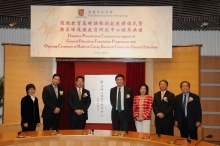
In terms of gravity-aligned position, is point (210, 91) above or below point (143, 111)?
above

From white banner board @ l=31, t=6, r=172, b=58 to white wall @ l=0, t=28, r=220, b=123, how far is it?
6.45 feet

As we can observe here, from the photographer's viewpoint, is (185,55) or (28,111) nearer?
(28,111)

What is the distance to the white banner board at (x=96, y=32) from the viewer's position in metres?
6.00

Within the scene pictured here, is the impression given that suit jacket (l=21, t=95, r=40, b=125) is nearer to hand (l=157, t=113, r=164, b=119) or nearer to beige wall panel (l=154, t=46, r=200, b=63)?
hand (l=157, t=113, r=164, b=119)

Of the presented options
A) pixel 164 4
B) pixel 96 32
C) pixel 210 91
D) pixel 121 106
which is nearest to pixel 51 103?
pixel 121 106

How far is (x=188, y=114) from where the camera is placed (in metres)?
5.21

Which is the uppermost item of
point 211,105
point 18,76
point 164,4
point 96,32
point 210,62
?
point 164,4

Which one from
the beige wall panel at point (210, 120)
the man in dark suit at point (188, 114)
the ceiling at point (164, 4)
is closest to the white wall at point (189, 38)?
the ceiling at point (164, 4)

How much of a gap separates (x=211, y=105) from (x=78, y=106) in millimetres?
3606

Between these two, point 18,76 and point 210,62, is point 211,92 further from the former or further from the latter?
point 18,76

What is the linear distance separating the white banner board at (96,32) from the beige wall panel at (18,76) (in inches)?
27.9

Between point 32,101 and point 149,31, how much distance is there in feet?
8.07

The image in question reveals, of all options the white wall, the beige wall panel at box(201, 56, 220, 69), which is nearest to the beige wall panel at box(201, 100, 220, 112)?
the beige wall panel at box(201, 56, 220, 69)

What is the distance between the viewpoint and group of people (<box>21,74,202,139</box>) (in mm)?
5266
